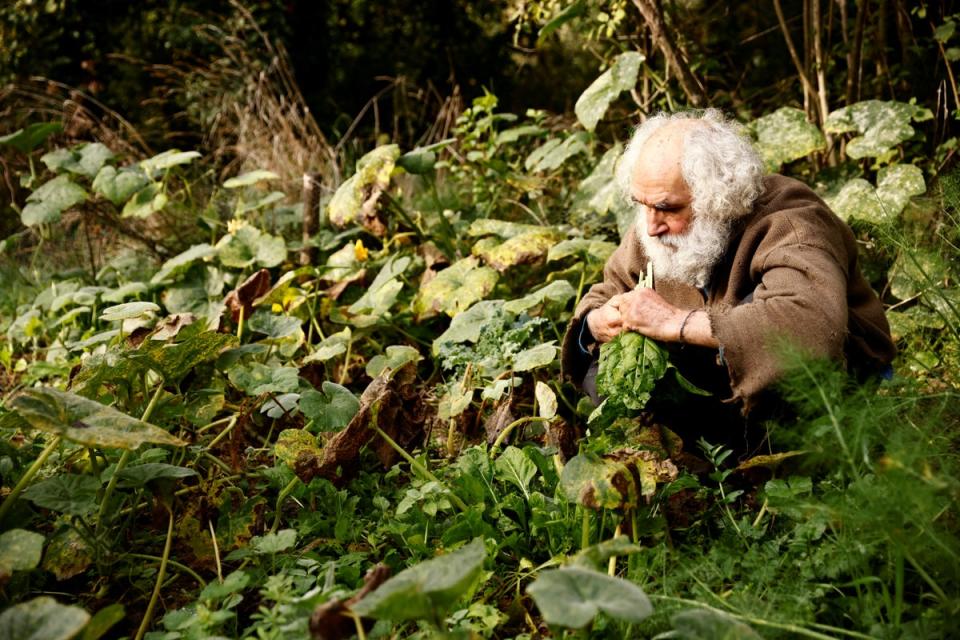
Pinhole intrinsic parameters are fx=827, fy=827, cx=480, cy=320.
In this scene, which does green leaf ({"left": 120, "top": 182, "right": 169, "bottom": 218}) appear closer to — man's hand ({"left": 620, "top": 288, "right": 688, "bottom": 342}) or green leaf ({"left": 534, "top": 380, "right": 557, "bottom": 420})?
green leaf ({"left": 534, "top": 380, "right": 557, "bottom": 420})

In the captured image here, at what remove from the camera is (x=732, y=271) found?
7.33ft

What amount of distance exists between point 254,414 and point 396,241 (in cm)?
129

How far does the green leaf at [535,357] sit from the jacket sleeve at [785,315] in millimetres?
574

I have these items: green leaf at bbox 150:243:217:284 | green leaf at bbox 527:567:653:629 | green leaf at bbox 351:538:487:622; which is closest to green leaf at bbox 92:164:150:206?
green leaf at bbox 150:243:217:284

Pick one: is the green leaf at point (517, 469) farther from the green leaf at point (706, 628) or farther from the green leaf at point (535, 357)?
the green leaf at point (706, 628)

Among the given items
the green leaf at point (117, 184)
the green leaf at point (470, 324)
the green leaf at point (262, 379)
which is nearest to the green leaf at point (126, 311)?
the green leaf at point (262, 379)

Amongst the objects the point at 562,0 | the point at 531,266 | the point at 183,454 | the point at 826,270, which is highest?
the point at 562,0

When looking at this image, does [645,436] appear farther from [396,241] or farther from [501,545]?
[396,241]

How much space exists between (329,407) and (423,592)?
0.94m

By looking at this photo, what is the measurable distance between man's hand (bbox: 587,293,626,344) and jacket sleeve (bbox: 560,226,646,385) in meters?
0.12

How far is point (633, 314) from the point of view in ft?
7.01

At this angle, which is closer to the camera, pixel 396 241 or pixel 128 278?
pixel 396 241

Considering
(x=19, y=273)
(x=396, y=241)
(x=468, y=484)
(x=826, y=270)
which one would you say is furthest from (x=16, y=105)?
(x=826, y=270)

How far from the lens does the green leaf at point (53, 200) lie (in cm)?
370
